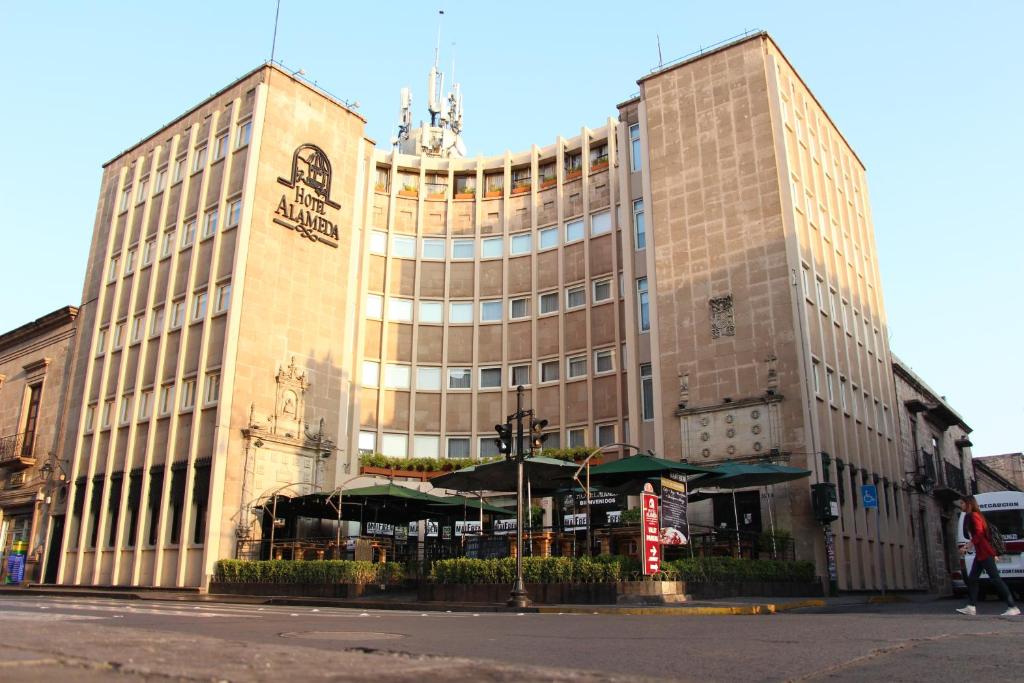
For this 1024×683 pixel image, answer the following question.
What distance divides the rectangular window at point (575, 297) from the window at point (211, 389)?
15518 mm

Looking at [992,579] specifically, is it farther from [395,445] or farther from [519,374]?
[395,445]

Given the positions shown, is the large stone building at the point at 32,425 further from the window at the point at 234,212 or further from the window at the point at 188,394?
the window at the point at 234,212

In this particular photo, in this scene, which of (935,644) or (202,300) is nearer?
(935,644)

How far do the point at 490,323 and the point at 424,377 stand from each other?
404cm

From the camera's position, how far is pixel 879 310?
40.7m

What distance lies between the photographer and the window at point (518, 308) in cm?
3962

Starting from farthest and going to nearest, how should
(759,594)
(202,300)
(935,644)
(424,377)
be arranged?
(424,377)
(202,300)
(759,594)
(935,644)

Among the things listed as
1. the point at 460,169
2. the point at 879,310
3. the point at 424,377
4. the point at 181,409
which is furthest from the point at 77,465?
the point at 879,310

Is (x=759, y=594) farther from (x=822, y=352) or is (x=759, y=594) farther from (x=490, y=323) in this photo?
(x=490, y=323)

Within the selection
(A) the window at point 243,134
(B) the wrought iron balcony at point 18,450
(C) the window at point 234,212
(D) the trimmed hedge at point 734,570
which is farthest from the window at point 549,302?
(B) the wrought iron balcony at point 18,450

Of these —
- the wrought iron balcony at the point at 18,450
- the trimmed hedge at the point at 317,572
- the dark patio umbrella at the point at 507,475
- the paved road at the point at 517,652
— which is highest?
the wrought iron balcony at the point at 18,450

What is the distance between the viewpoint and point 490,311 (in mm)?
40250

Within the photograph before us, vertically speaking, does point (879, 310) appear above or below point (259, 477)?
above

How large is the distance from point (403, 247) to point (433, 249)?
1477 mm
